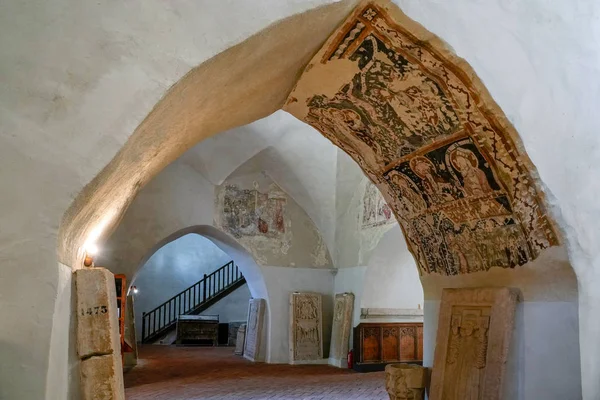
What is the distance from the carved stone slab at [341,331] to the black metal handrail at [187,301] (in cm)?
694

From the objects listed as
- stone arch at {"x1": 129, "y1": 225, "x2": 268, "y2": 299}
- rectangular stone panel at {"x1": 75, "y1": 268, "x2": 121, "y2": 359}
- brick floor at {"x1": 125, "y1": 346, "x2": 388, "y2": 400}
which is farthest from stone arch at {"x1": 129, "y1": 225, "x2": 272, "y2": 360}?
rectangular stone panel at {"x1": 75, "y1": 268, "x2": 121, "y2": 359}

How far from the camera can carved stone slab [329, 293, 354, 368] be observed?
10.9m

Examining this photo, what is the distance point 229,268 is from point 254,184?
26.4 feet

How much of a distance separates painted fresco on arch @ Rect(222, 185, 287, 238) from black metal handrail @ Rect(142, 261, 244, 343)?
640cm

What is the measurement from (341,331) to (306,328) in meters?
0.82

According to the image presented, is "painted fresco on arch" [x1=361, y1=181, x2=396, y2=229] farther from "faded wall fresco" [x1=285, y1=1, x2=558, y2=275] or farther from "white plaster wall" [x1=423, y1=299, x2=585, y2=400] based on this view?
"white plaster wall" [x1=423, y1=299, x2=585, y2=400]

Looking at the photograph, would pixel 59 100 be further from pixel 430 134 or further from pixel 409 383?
pixel 409 383

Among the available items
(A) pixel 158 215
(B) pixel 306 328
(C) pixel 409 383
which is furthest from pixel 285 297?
(C) pixel 409 383

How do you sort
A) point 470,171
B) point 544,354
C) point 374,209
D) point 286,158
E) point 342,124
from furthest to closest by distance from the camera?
1. point 286,158
2. point 374,209
3. point 342,124
4. point 470,171
5. point 544,354

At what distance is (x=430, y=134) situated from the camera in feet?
15.1

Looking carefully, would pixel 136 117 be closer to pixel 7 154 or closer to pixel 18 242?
pixel 7 154

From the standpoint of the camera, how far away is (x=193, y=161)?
437 inches

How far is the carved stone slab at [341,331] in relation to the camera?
1091cm

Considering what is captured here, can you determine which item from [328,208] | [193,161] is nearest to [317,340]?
[328,208]
